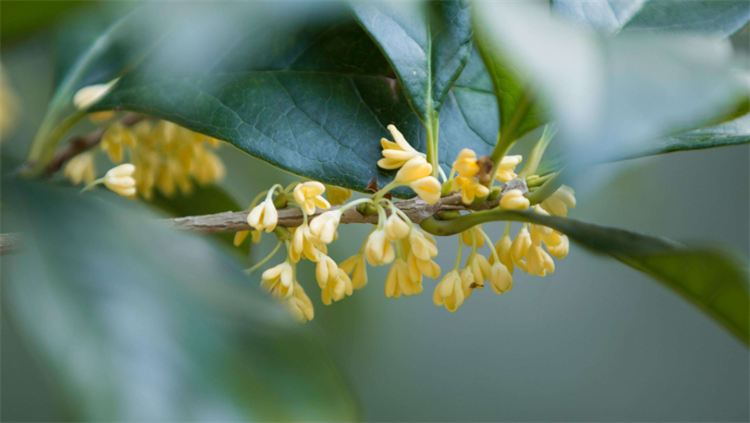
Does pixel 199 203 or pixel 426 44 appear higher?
pixel 426 44

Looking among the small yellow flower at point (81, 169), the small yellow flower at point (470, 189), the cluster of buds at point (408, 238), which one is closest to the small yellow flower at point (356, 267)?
the cluster of buds at point (408, 238)

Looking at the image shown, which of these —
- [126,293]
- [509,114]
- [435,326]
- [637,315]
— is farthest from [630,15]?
[637,315]

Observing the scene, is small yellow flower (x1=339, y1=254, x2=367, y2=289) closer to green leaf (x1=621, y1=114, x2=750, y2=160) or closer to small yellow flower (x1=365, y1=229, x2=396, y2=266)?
small yellow flower (x1=365, y1=229, x2=396, y2=266)

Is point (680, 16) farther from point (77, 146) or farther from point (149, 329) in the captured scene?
point (77, 146)

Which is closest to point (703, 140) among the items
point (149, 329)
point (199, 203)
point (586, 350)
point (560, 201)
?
point (560, 201)

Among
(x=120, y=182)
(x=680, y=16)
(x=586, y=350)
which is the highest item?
(x=680, y=16)

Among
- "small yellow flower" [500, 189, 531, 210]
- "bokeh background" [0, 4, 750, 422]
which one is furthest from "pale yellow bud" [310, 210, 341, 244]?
"bokeh background" [0, 4, 750, 422]

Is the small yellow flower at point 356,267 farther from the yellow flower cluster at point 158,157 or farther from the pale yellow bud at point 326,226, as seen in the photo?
the yellow flower cluster at point 158,157
